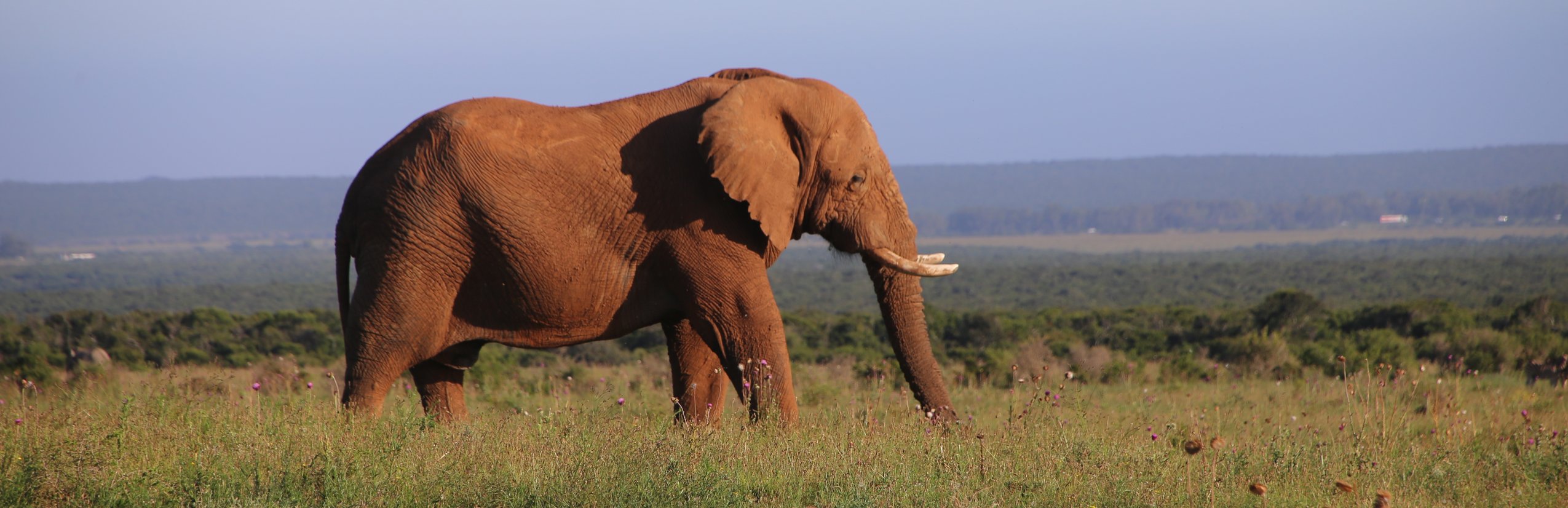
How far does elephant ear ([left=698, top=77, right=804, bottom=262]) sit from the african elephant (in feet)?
0.03

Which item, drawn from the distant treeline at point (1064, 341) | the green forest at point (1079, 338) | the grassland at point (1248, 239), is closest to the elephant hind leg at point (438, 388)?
the green forest at point (1079, 338)

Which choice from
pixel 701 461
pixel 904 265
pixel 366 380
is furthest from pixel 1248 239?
pixel 701 461

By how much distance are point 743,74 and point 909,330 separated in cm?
183

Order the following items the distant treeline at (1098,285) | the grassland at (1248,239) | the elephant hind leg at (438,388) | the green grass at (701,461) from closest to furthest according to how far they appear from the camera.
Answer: the green grass at (701,461)
the elephant hind leg at (438,388)
the distant treeline at (1098,285)
the grassland at (1248,239)

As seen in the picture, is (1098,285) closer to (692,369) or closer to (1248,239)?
(692,369)

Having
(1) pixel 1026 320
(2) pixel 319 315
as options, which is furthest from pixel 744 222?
(2) pixel 319 315

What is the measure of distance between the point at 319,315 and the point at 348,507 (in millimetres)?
23443

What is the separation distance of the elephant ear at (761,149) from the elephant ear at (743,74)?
0.41 m

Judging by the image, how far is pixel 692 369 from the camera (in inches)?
327

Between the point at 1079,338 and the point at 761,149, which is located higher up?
the point at 761,149

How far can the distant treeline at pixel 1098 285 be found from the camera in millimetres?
52625

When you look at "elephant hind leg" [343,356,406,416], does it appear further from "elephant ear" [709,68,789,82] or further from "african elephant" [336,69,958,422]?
"elephant ear" [709,68,789,82]

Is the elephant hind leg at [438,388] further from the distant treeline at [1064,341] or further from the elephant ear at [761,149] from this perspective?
the distant treeline at [1064,341]

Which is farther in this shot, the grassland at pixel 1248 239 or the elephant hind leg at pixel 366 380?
the grassland at pixel 1248 239
